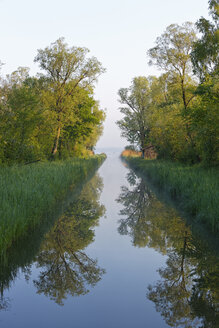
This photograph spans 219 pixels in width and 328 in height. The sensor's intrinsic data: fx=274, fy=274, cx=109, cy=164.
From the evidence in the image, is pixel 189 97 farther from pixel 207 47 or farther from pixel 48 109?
pixel 48 109

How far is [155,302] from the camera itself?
4426mm

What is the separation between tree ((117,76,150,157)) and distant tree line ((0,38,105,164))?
5.11m

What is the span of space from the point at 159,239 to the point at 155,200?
6491mm

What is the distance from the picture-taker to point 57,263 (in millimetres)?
5961

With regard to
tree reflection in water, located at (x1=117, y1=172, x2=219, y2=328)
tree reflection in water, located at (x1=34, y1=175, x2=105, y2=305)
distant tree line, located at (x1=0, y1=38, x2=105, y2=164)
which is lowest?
tree reflection in water, located at (x1=34, y1=175, x2=105, y2=305)

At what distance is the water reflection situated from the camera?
488cm

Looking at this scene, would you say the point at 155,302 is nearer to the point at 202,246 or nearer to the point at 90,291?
the point at 90,291

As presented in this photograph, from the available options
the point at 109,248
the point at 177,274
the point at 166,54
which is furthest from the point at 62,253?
the point at 166,54

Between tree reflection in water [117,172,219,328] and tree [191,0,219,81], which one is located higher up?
tree [191,0,219,81]

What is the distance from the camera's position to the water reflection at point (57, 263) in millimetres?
4875

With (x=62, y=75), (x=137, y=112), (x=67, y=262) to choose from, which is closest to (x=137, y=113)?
(x=137, y=112)

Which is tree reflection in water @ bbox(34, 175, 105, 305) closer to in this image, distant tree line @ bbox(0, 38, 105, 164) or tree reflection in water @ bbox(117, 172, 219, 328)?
tree reflection in water @ bbox(117, 172, 219, 328)

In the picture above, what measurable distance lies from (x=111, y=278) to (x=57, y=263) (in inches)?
52.4

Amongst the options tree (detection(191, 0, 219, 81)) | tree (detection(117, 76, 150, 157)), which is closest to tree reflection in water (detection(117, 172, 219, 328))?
tree (detection(191, 0, 219, 81))
